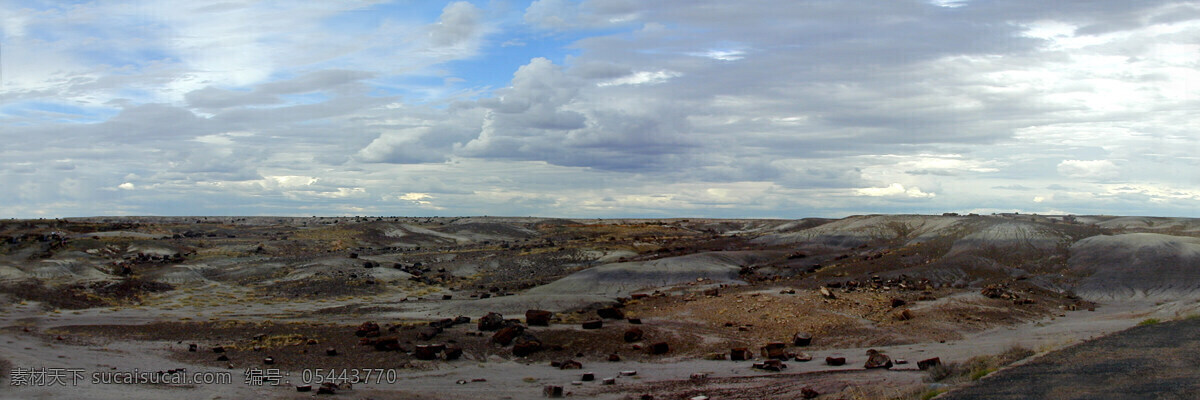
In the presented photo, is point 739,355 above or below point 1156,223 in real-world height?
below

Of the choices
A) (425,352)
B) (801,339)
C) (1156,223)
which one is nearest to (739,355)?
(801,339)

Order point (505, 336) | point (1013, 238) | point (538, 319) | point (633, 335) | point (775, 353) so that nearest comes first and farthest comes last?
1. point (775, 353)
2. point (505, 336)
3. point (633, 335)
4. point (538, 319)
5. point (1013, 238)

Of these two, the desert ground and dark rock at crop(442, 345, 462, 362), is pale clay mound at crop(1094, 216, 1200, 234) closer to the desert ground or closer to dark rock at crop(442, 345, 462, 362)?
the desert ground

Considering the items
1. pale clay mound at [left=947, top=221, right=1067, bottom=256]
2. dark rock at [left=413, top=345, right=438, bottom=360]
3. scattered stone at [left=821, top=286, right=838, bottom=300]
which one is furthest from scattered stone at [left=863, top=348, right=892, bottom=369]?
pale clay mound at [left=947, top=221, right=1067, bottom=256]

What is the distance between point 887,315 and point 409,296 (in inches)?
1239

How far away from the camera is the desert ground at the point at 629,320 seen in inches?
793

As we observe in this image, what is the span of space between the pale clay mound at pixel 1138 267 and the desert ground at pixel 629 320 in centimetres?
17

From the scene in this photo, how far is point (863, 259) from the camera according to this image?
57000 mm

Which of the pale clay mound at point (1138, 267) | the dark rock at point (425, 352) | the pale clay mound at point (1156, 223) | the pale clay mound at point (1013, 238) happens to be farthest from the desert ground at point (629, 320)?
the pale clay mound at point (1156, 223)

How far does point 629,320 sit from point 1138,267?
35636mm

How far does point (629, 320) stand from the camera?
1336 inches

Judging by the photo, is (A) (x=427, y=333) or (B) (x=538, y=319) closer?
(A) (x=427, y=333)

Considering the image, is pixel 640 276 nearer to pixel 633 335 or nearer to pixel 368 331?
pixel 633 335

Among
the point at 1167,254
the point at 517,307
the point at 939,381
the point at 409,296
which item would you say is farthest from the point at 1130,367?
the point at 409,296
